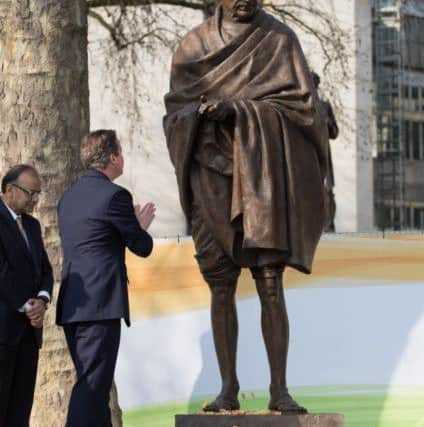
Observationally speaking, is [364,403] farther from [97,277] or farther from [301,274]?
[97,277]

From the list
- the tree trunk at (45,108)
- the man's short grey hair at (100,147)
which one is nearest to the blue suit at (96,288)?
the man's short grey hair at (100,147)

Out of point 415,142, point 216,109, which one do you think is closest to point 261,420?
point 216,109

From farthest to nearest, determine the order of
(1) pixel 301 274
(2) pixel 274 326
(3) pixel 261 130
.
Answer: (1) pixel 301 274
(2) pixel 274 326
(3) pixel 261 130

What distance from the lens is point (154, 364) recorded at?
10.8 meters

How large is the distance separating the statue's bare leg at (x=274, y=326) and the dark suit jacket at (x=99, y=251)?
2.20 ft

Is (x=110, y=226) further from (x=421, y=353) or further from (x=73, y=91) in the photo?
(x=73, y=91)

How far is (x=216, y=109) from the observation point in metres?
8.17

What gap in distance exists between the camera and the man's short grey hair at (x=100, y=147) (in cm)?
834

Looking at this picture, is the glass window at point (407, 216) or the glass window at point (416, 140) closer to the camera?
the glass window at point (407, 216)

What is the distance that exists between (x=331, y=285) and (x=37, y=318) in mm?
2836

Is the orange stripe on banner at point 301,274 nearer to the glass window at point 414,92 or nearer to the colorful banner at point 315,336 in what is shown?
the colorful banner at point 315,336

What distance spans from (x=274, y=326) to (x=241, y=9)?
1.74m

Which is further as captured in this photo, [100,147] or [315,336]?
[315,336]

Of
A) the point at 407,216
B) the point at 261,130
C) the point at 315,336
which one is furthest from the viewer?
the point at 407,216
